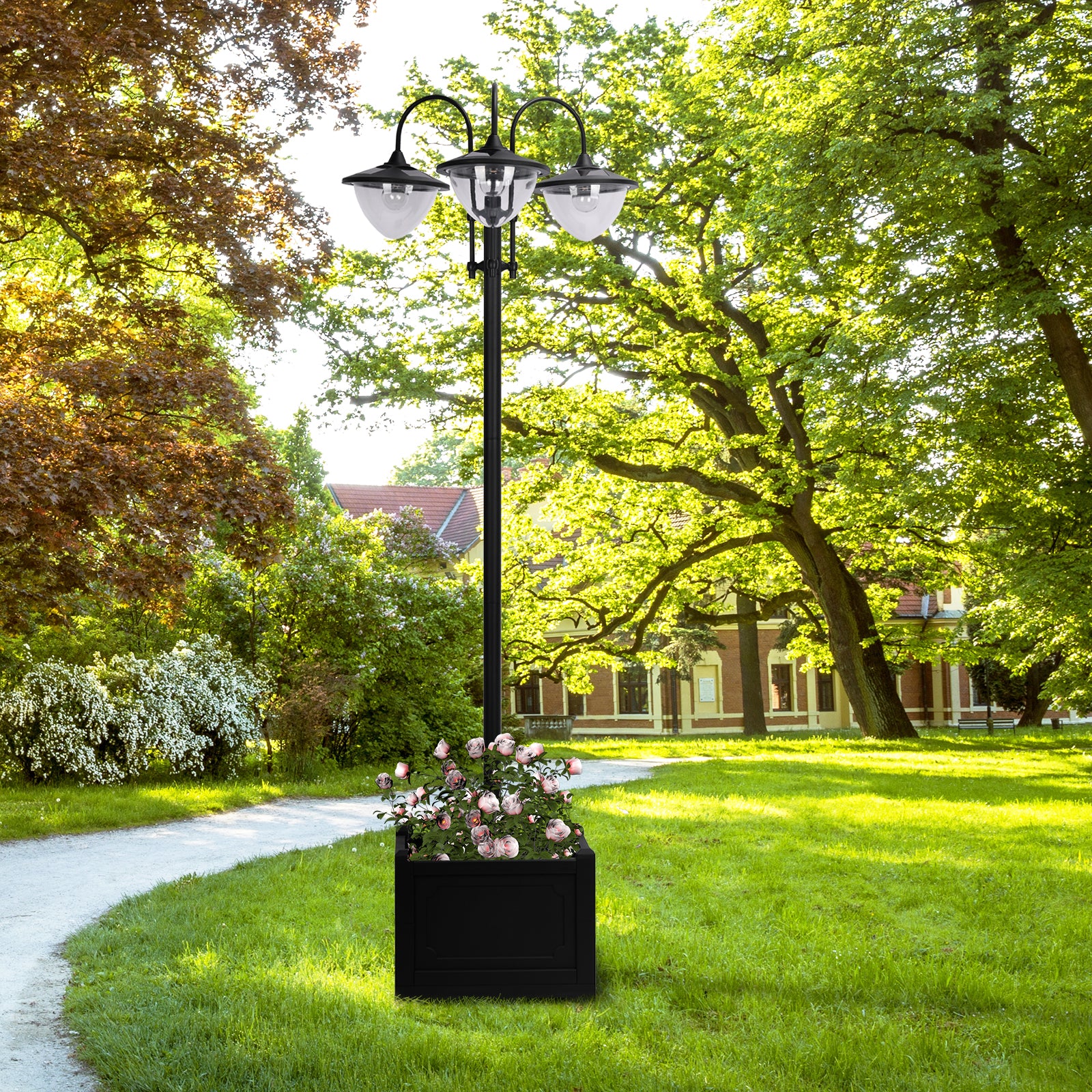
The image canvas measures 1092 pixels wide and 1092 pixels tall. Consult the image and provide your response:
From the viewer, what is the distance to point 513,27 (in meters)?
17.7

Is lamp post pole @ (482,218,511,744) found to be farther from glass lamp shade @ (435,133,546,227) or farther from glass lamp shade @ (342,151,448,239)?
glass lamp shade @ (342,151,448,239)

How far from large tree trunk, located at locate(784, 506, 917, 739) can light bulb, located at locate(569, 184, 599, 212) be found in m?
14.4

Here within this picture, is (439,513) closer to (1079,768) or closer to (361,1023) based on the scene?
(1079,768)

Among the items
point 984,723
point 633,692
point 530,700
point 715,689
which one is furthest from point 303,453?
point 984,723

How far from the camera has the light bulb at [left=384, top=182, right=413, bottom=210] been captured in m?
6.35

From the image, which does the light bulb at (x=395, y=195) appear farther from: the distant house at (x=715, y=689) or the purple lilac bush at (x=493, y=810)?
the distant house at (x=715, y=689)

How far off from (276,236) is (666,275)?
31.7ft

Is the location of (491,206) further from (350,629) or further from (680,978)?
(350,629)

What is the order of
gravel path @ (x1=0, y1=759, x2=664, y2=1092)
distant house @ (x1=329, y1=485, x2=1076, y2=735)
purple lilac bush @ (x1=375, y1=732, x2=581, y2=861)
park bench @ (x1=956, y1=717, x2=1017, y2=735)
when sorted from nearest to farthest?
gravel path @ (x1=0, y1=759, x2=664, y2=1092)
purple lilac bush @ (x1=375, y1=732, x2=581, y2=861)
park bench @ (x1=956, y1=717, x2=1017, y2=735)
distant house @ (x1=329, y1=485, x2=1076, y2=735)

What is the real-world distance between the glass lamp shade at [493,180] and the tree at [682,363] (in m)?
8.44

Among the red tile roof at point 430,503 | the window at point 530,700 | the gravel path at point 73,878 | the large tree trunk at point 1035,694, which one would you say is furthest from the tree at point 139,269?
the window at point 530,700

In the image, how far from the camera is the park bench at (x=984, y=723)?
3556 centimetres

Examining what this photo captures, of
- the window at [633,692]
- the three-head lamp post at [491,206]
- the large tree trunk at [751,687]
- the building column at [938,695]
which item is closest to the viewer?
the three-head lamp post at [491,206]

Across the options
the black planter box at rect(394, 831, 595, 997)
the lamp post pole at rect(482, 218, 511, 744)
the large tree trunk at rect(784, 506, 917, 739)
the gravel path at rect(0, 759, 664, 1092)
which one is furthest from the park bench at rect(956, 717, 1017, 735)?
the black planter box at rect(394, 831, 595, 997)
